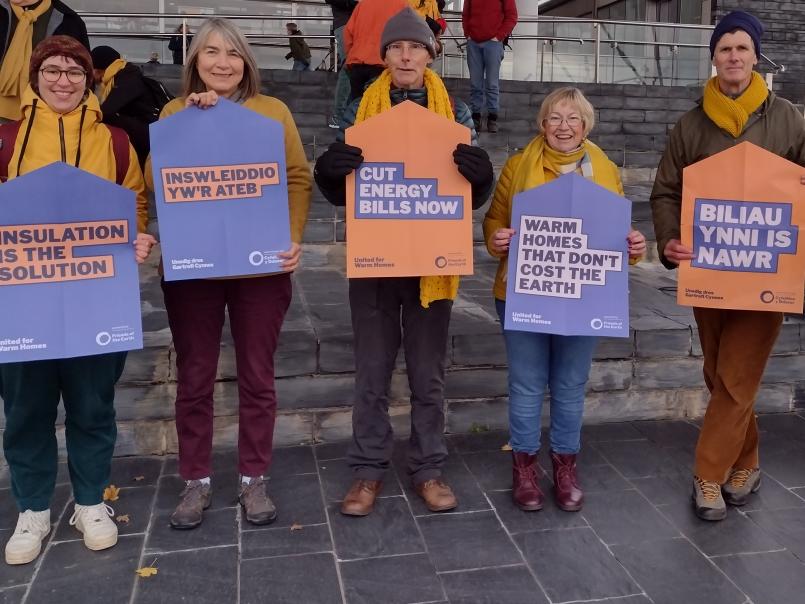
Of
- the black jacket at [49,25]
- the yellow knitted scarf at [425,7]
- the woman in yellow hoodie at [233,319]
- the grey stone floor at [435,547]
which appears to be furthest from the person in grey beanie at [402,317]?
the yellow knitted scarf at [425,7]

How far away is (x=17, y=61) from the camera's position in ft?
10.3

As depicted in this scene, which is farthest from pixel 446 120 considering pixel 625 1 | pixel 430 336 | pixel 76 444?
pixel 625 1

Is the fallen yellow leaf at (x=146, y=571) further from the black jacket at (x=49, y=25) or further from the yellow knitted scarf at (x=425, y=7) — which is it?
the yellow knitted scarf at (x=425, y=7)

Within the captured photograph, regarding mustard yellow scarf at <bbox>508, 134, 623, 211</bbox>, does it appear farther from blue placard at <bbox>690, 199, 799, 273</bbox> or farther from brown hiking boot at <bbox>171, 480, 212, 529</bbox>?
brown hiking boot at <bbox>171, 480, 212, 529</bbox>

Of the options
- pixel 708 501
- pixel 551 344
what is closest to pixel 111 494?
pixel 551 344

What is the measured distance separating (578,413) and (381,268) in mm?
1028

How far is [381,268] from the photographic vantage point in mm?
2648

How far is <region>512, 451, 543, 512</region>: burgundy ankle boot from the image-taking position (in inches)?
116

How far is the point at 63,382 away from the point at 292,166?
111 cm

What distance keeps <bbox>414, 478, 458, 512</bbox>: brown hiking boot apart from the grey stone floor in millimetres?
43

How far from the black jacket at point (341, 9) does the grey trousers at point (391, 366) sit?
192 inches

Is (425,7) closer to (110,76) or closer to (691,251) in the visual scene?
(110,76)

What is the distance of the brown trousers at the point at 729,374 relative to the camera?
9.27 ft

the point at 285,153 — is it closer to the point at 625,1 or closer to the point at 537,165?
the point at 537,165
